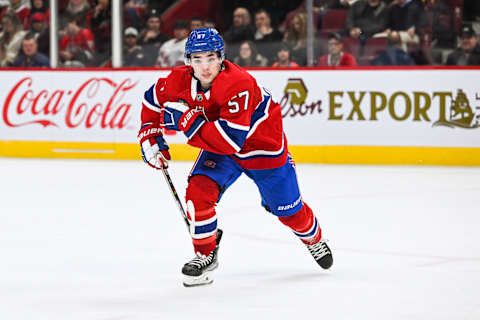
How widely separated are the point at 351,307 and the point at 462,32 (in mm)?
5464

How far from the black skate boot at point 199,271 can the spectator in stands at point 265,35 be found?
5292mm

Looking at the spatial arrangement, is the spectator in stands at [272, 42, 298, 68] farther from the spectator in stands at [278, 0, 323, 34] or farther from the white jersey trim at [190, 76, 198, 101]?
the white jersey trim at [190, 76, 198, 101]

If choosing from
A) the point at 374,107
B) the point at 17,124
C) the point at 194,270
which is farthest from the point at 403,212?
the point at 17,124

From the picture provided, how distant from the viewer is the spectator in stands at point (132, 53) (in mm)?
8805

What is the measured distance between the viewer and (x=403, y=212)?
5.23 metres

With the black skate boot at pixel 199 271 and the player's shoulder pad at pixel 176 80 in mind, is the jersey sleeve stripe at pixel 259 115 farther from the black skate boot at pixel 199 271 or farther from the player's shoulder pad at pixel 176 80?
the black skate boot at pixel 199 271

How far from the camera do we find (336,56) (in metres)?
8.23

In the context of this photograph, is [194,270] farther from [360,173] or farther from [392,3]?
[392,3]

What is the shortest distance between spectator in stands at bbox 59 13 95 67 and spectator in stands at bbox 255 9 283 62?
5.67 ft

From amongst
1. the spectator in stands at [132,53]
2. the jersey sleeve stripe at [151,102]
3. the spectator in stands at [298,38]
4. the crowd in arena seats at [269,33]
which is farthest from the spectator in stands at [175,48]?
the jersey sleeve stripe at [151,102]

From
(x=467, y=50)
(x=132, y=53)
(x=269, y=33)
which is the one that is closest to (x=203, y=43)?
(x=467, y=50)

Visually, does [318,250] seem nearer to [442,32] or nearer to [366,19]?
[442,32]

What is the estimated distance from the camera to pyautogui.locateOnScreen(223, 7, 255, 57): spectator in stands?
8.52 meters

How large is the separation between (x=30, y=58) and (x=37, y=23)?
38 centimetres
